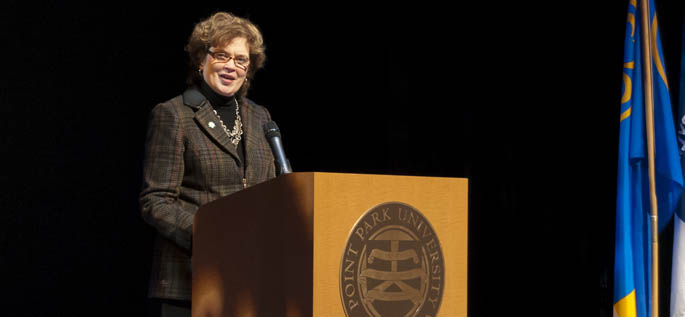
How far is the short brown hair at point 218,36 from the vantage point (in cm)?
183

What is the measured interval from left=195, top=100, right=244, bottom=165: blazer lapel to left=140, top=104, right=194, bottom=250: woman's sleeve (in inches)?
2.3

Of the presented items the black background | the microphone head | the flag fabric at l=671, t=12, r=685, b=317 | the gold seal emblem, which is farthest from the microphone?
the flag fabric at l=671, t=12, r=685, b=317

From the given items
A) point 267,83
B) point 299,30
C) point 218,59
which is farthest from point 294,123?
point 218,59

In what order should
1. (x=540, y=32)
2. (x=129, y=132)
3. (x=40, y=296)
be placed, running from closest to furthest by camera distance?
1. (x=40, y=296)
2. (x=129, y=132)
3. (x=540, y=32)

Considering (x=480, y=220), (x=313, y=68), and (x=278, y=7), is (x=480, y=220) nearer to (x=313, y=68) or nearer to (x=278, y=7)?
(x=313, y=68)

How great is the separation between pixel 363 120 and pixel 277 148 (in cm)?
254

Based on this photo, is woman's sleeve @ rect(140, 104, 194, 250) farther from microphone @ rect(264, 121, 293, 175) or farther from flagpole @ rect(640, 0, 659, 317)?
flagpole @ rect(640, 0, 659, 317)

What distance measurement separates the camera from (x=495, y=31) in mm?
3883

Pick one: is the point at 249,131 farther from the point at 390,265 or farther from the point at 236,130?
the point at 390,265

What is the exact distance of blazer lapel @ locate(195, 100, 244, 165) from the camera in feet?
5.73

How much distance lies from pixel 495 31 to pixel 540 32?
24 cm

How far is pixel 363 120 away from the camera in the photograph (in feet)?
13.6

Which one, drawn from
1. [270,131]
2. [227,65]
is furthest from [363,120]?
[270,131]

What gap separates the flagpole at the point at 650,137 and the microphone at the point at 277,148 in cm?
197
